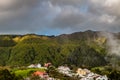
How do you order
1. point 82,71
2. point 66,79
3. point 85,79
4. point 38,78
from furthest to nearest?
point 82,71 < point 85,79 < point 66,79 < point 38,78

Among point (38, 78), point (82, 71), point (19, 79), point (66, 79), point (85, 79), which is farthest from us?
point (82, 71)

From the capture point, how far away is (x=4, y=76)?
102312 millimetres

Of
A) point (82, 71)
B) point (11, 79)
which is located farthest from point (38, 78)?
point (82, 71)

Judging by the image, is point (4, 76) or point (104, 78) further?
point (104, 78)

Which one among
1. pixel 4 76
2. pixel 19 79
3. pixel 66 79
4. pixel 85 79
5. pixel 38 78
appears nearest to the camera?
pixel 4 76

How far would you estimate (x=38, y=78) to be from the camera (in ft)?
436

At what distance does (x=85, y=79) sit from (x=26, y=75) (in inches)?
1255

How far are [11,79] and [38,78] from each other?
29293 millimetres

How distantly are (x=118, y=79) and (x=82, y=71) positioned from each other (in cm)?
5887

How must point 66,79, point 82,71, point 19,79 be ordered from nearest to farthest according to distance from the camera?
1. point 19,79
2. point 66,79
3. point 82,71

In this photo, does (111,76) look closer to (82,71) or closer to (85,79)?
(85,79)

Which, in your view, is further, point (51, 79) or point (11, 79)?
point (51, 79)

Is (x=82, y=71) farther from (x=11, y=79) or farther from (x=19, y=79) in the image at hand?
(x=11, y=79)

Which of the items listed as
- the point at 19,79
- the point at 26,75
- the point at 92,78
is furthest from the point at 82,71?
the point at 19,79
